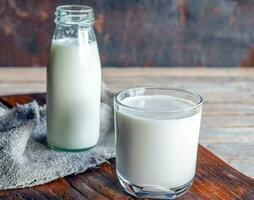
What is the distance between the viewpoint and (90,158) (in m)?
0.80

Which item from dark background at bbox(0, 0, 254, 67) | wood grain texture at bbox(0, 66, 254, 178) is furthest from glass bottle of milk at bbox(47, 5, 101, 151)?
dark background at bbox(0, 0, 254, 67)

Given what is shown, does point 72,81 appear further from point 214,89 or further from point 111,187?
point 214,89

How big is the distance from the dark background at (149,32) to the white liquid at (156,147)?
3.39 feet

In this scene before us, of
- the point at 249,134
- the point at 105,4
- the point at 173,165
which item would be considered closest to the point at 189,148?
the point at 173,165

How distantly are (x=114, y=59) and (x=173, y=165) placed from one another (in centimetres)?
110

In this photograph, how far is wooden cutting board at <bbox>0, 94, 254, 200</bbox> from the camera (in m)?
0.72

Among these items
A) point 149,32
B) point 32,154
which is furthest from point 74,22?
point 149,32

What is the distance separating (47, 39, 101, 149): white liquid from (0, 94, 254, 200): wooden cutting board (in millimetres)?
66

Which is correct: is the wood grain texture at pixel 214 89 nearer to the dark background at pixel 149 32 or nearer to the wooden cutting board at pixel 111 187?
the dark background at pixel 149 32

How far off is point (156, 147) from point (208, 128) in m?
0.50

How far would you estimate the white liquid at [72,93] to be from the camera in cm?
82

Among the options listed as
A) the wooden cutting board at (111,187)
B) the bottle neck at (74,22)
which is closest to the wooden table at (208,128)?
the wooden cutting board at (111,187)

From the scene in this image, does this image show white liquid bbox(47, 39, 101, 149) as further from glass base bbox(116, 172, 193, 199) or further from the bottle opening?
glass base bbox(116, 172, 193, 199)

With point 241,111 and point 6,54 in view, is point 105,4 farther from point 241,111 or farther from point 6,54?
point 241,111
